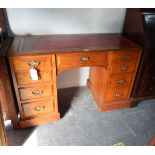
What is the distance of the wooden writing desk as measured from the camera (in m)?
1.37

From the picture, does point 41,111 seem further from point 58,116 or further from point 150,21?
point 150,21

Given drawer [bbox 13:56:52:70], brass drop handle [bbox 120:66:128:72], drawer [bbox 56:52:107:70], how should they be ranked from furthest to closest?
brass drop handle [bbox 120:66:128:72]
drawer [bbox 56:52:107:70]
drawer [bbox 13:56:52:70]

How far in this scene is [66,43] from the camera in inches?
61.9

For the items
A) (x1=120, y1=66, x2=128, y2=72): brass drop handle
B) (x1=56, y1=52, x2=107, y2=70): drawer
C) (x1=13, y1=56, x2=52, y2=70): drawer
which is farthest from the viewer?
(x1=120, y1=66, x2=128, y2=72): brass drop handle

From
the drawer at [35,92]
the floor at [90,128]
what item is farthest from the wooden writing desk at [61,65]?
the floor at [90,128]

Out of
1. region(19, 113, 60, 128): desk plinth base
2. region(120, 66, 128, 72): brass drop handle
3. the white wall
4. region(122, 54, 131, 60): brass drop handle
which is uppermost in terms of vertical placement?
the white wall

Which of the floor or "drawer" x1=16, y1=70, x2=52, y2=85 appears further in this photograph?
the floor

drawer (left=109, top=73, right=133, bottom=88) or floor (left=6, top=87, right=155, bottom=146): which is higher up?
drawer (left=109, top=73, right=133, bottom=88)

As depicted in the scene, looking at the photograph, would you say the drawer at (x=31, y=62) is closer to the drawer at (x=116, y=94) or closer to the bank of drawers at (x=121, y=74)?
the bank of drawers at (x=121, y=74)

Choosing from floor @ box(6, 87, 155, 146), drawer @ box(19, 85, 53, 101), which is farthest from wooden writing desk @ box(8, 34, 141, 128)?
floor @ box(6, 87, 155, 146)

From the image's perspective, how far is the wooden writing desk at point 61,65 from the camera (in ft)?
4.48

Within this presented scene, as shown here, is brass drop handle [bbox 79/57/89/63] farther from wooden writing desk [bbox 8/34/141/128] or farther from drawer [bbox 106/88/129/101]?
drawer [bbox 106/88/129/101]

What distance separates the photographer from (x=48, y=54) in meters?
1.34
